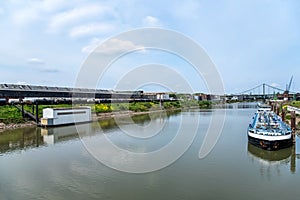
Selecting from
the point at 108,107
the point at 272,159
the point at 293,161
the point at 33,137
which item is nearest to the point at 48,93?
the point at 108,107

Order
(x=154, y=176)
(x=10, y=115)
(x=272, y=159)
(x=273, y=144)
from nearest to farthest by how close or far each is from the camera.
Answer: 1. (x=154, y=176)
2. (x=272, y=159)
3. (x=273, y=144)
4. (x=10, y=115)

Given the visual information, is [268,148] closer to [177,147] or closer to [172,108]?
[177,147]

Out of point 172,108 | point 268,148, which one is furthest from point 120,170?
point 172,108

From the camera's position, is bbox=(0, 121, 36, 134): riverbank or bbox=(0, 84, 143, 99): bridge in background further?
bbox=(0, 84, 143, 99): bridge in background

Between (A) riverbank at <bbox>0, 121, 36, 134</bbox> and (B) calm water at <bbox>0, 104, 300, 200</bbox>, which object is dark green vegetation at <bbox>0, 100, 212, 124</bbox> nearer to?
(A) riverbank at <bbox>0, 121, 36, 134</bbox>

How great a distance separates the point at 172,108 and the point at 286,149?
36172 mm

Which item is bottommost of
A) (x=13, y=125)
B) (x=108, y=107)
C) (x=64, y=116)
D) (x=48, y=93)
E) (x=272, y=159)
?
(x=272, y=159)

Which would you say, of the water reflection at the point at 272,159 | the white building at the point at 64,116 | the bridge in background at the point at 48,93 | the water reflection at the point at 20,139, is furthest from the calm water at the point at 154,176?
the bridge in background at the point at 48,93

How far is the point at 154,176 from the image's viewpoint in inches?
318

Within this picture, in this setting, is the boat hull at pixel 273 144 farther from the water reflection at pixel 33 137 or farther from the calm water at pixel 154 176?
the water reflection at pixel 33 137

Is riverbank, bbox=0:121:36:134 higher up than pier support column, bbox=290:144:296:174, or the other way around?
riverbank, bbox=0:121:36:134

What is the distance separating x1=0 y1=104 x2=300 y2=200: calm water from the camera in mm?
6645

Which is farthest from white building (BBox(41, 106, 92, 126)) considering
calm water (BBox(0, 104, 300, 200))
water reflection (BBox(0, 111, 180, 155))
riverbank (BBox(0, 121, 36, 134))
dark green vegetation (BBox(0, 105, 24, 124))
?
calm water (BBox(0, 104, 300, 200))

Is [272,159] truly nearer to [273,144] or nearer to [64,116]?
[273,144]
